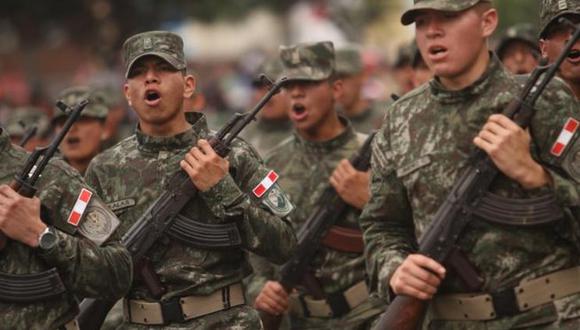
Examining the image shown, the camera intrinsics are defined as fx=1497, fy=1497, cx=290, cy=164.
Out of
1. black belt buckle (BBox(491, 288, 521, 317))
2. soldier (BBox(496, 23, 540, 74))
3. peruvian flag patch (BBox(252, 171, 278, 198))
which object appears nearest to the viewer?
black belt buckle (BBox(491, 288, 521, 317))

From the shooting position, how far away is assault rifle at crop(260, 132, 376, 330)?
10297 mm

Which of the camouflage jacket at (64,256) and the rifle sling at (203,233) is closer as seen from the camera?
the camouflage jacket at (64,256)

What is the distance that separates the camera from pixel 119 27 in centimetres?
3862

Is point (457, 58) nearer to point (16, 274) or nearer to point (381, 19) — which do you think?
point (16, 274)

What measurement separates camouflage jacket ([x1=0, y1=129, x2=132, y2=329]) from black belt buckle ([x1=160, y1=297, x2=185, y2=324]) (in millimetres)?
668

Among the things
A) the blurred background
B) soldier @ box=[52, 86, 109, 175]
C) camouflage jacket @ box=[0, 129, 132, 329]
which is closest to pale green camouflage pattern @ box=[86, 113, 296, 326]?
camouflage jacket @ box=[0, 129, 132, 329]

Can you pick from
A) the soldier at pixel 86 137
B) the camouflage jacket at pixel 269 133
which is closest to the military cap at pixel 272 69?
the camouflage jacket at pixel 269 133

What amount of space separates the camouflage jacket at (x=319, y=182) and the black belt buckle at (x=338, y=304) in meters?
0.04

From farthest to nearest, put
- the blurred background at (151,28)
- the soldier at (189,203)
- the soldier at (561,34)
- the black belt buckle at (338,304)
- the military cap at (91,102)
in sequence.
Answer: the blurred background at (151,28) < the military cap at (91,102) < the black belt buckle at (338,304) < the soldier at (189,203) < the soldier at (561,34)

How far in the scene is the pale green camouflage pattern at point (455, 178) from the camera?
7.27m

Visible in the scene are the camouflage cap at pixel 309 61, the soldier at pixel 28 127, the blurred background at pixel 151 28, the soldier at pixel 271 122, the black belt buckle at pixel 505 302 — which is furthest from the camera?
the blurred background at pixel 151 28

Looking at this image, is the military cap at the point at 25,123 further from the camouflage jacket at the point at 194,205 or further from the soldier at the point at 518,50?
A: the soldier at the point at 518,50

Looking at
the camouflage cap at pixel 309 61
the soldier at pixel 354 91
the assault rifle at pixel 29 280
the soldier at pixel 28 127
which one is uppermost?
the assault rifle at pixel 29 280

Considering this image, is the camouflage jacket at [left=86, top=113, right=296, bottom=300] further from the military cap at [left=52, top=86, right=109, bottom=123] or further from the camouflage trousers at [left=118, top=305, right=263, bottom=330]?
the military cap at [left=52, top=86, right=109, bottom=123]
